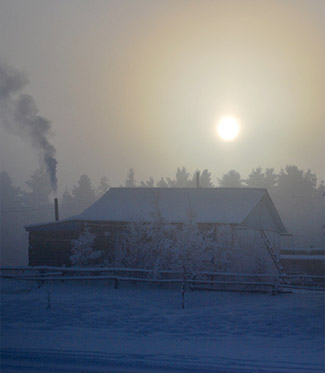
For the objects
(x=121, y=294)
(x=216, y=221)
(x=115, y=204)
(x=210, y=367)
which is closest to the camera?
(x=210, y=367)

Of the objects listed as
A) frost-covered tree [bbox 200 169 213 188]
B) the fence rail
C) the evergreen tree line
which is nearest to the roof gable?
the fence rail

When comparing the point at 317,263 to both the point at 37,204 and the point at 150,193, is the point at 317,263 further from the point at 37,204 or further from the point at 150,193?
the point at 37,204

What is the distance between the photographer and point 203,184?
88500 mm

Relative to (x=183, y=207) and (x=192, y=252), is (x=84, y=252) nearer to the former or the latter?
(x=192, y=252)

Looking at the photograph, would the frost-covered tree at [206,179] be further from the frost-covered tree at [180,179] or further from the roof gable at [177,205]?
the roof gable at [177,205]

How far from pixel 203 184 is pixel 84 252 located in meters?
61.4

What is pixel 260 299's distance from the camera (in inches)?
818

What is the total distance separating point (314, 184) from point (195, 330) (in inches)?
3026

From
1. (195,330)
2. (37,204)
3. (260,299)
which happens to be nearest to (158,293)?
(260,299)

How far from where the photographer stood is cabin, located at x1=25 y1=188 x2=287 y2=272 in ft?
95.4

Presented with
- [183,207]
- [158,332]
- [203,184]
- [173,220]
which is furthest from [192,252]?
[203,184]

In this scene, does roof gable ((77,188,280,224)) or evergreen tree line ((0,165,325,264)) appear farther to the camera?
evergreen tree line ((0,165,325,264))

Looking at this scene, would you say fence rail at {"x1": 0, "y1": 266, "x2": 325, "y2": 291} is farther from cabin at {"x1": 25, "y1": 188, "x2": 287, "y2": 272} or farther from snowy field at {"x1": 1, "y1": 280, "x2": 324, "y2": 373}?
cabin at {"x1": 25, "y1": 188, "x2": 287, "y2": 272}

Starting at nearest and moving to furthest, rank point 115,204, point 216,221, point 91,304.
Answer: point 91,304 → point 216,221 → point 115,204
